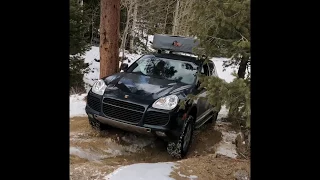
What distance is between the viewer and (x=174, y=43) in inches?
258

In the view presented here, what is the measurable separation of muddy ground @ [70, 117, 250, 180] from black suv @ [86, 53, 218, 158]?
1.15ft

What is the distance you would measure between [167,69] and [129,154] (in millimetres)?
1814

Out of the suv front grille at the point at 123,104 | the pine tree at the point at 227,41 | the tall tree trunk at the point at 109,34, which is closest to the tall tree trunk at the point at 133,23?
the tall tree trunk at the point at 109,34

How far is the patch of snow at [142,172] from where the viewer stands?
3.83 m

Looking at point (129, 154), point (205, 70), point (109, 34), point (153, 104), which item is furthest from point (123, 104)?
point (109, 34)

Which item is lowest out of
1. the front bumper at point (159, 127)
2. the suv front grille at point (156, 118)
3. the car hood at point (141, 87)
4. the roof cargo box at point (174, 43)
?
the front bumper at point (159, 127)

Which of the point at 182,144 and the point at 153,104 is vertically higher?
the point at 153,104

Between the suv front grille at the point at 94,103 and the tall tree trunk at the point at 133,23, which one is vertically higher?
the tall tree trunk at the point at 133,23

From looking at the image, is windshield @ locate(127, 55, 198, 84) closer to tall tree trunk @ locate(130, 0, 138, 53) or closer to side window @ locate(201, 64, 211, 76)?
side window @ locate(201, 64, 211, 76)

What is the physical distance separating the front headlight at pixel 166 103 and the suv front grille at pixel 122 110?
25 centimetres

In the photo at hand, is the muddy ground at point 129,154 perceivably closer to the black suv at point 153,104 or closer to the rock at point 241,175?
the rock at point 241,175

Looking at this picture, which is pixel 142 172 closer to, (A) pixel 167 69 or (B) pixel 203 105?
(B) pixel 203 105

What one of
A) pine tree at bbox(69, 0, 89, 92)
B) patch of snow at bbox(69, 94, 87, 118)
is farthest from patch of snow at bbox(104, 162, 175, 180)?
pine tree at bbox(69, 0, 89, 92)

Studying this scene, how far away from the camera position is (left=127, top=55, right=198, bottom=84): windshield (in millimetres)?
5857
